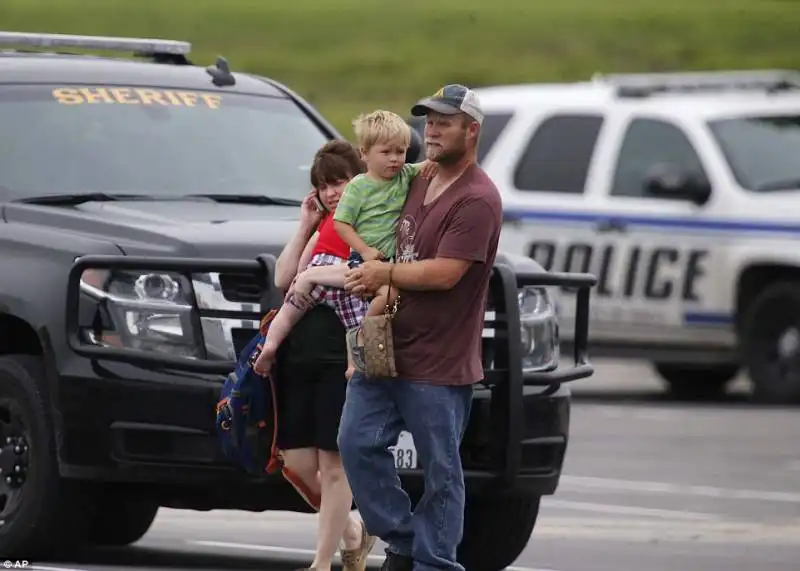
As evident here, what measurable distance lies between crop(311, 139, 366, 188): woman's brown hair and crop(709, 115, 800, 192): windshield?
8.63 metres

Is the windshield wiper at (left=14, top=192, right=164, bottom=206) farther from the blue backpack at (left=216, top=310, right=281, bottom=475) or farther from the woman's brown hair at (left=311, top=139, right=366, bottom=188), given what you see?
the woman's brown hair at (left=311, top=139, right=366, bottom=188)

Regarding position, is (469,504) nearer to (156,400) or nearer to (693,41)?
(156,400)

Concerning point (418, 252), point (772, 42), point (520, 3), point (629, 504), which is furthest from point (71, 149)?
point (520, 3)

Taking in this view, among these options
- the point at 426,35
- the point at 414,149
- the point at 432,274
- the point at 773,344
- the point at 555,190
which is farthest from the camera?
the point at 426,35

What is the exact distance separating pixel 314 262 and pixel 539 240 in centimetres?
905

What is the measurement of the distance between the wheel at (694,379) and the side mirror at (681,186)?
1.64 meters

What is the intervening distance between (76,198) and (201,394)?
1.28 m

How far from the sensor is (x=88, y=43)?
409 inches

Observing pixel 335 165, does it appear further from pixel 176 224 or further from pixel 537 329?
pixel 537 329

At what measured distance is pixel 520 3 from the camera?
146 feet

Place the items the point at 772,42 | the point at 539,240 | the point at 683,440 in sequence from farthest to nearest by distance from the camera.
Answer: the point at 772,42
the point at 539,240
the point at 683,440

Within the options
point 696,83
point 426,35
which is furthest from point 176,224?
point 426,35

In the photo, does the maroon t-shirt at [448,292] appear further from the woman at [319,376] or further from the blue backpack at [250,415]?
the blue backpack at [250,415]

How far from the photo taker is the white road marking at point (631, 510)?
1117 centimetres
